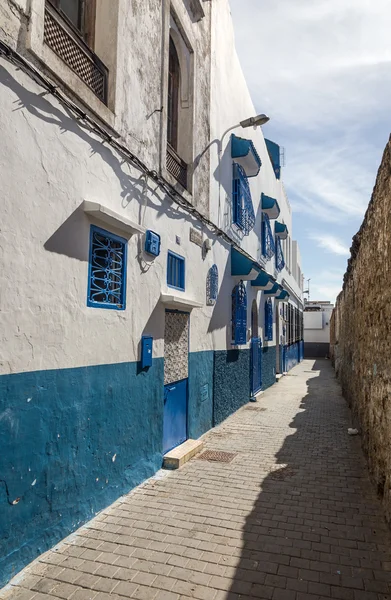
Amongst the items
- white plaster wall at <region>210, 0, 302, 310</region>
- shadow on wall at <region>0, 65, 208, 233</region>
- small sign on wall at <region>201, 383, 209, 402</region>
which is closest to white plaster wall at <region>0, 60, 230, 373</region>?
shadow on wall at <region>0, 65, 208, 233</region>

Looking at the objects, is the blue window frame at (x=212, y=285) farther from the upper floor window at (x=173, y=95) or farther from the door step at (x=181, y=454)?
the door step at (x=181, y=454)

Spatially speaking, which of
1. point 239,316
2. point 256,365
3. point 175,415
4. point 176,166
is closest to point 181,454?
point 175,415

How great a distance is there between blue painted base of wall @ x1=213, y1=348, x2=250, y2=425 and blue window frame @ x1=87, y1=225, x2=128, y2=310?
4.24 meters

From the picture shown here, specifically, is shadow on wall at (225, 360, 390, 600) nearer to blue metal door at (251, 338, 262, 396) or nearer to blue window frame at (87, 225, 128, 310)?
blue window frame at (87, 225, 128, 310)

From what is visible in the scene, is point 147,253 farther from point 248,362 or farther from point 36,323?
point 248,362

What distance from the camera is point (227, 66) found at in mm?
10125

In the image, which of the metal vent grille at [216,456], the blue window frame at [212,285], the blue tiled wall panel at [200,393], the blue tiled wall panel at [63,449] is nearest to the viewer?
the blue tiled wall panel at [63,449]

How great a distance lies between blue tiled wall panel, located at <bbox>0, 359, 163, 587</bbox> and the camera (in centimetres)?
325

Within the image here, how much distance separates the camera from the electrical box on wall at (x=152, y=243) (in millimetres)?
5543

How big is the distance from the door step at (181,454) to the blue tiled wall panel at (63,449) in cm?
69

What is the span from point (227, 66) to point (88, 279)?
27.4 feet

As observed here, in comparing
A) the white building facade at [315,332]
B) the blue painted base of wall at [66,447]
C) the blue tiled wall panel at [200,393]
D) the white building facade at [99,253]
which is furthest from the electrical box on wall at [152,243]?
the white building facade at [315,332]

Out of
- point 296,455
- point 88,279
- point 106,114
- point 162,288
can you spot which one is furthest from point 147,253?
point 296,455

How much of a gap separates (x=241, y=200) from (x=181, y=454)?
7.16 m
